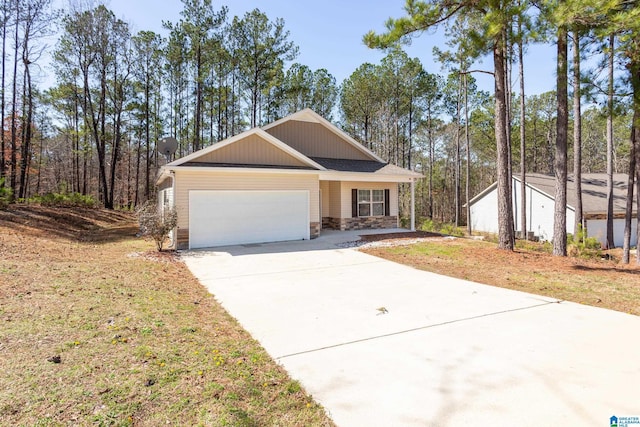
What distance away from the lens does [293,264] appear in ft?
28.2

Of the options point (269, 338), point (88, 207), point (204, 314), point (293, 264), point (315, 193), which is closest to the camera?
point (269, 338)

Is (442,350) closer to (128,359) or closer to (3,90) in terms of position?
(128,359)

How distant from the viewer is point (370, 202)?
1594 cm

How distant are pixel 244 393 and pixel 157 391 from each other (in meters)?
0.70

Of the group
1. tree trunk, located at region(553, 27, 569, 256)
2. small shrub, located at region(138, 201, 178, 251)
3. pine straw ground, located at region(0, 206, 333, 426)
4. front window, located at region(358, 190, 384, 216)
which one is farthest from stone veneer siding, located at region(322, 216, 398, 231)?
pine straw ground, located at region(0, 206, 333, 426)

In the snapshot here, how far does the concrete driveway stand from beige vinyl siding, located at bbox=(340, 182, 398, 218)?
854cm

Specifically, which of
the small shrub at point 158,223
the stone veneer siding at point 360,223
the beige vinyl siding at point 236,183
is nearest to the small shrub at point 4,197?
the small shrub at point 158,223

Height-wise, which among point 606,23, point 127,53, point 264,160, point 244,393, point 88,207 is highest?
point 127,53

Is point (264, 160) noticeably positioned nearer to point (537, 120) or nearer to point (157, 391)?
point (157, 391)

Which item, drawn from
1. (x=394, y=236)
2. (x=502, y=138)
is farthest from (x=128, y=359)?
(x=394, y=236)

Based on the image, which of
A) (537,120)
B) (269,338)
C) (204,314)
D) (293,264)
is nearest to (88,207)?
(293,264)

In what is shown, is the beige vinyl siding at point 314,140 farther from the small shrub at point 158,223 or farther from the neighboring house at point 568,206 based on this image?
the neighboring house at point 568,206

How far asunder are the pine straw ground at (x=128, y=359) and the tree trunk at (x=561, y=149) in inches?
394

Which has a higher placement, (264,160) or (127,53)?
(127,53)
